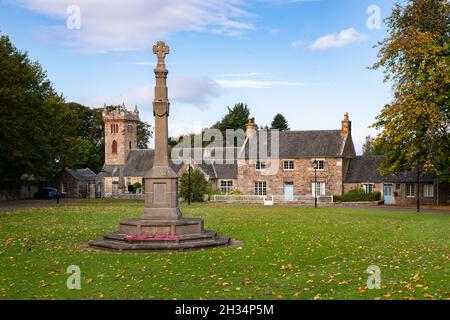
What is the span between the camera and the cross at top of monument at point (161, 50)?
2186 centimetres

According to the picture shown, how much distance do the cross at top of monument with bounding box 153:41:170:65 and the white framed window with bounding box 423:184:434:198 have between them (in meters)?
40.8

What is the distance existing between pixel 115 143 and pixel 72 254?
72804 mm

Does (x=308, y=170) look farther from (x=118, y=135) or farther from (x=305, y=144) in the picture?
(x=118, y=135)

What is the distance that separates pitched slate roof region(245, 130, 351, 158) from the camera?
61219 millimetres

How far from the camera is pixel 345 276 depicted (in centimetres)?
1309

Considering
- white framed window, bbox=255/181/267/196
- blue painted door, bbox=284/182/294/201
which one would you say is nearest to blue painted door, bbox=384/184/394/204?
blue painted door, bbox=284/182/294/201

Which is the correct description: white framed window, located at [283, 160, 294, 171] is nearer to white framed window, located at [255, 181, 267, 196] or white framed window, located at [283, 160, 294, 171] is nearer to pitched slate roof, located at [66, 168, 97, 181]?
white framed window, located at [255, 181, 267, 196]

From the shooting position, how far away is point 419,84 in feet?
120

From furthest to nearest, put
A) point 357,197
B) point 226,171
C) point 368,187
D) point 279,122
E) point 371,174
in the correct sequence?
point 279,122 < point 226,171 < point 371,174 < point 368,187 < point 357,197

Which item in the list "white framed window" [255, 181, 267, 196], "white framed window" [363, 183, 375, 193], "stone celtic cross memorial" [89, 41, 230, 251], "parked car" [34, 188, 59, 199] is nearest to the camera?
"stone celtic cross memorial" [89, 41, 230, 251]

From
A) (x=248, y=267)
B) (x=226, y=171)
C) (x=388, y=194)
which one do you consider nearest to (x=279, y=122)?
(x=226, y=171)

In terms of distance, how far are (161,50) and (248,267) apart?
10926 millimetres
